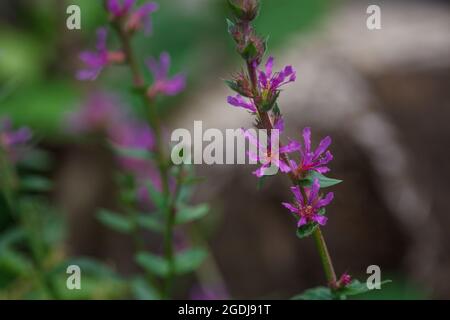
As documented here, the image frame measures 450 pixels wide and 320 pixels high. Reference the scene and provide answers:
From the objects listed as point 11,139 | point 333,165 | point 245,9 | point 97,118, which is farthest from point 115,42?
point 245,9

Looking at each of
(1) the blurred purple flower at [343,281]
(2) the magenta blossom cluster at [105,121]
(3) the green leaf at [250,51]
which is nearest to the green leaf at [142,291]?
(1) the blurred purple flower at [343,281]

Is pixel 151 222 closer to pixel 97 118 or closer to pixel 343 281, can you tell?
pixel 343 281

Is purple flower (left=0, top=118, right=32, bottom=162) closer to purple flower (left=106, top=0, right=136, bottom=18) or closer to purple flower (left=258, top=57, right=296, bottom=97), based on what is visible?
purple flower (left=106, top=0, right=136, bottom=18)

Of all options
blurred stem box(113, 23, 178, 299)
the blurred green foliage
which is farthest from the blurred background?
blurred stem box(113, 23, 178, 299)

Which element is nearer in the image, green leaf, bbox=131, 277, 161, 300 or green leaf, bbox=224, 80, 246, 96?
green leaf, bbox=224, 80, 246, 96

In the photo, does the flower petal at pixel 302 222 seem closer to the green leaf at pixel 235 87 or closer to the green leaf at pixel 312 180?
the green leaf at pixel 312 180

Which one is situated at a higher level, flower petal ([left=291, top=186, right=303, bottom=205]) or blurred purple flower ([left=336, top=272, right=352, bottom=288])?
→ flower petal ([left=291, top=186, right=303, bottom=205])
